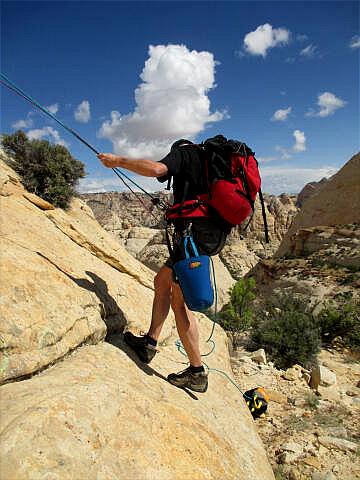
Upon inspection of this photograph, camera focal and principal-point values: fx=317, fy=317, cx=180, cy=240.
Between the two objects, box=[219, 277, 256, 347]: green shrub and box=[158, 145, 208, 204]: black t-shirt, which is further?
box=[219, 277, 256, 347]: green shrub

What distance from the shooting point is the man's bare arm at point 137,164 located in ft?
8.75

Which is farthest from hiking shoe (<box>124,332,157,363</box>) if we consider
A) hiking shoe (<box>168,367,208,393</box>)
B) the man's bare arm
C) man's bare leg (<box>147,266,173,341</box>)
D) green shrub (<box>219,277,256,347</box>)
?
green shrub (<box>219,277,256,347</box>)

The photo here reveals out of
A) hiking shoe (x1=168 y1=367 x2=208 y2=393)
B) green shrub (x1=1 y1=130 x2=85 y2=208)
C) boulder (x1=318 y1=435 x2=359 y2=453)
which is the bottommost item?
boulder (x1=318 y1=435 x2=359 y2=453)

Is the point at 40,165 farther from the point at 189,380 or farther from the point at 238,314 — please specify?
the point at 238,314

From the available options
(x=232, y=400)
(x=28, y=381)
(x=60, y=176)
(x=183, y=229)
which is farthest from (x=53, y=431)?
(x=60, y=176)

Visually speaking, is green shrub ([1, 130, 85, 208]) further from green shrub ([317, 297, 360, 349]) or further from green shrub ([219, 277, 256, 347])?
green shrub ([317, 297, 360, 349])

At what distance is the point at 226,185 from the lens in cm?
287

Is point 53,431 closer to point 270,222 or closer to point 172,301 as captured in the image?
point 172,301

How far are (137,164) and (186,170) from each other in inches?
18.5

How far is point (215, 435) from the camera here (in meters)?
2.85

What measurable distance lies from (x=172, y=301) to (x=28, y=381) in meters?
1.41

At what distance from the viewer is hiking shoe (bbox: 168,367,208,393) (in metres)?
3.32

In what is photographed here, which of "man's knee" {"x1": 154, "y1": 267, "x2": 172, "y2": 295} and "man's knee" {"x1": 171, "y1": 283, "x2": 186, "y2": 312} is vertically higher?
"man's knee" {"x1": 154, "y1": 267, "x2": 172, "y2": 295}

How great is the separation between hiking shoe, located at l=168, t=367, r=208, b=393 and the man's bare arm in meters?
2.09
